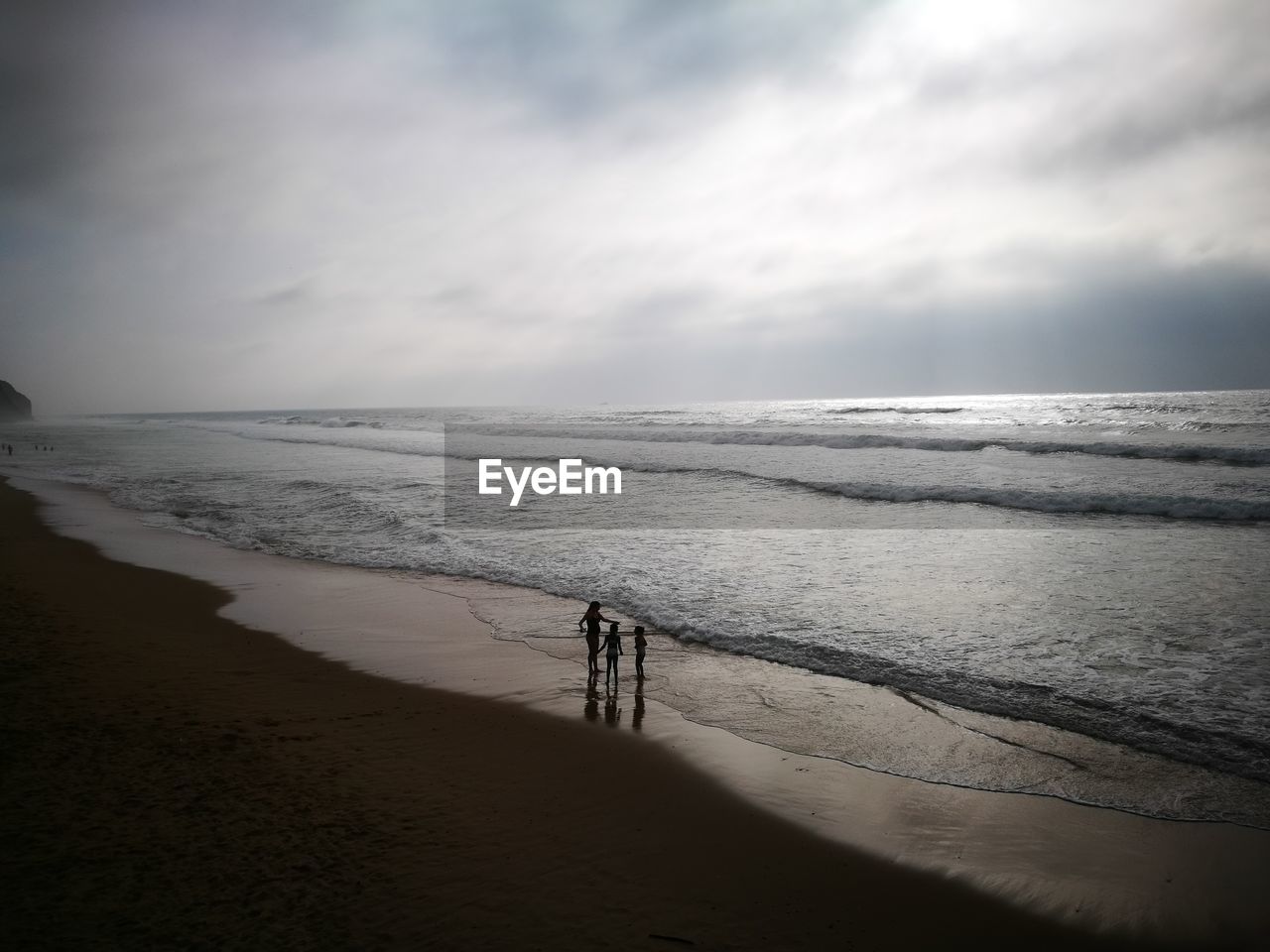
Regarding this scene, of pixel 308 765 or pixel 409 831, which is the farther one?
pixel 308 765

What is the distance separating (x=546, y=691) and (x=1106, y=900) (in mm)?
6991

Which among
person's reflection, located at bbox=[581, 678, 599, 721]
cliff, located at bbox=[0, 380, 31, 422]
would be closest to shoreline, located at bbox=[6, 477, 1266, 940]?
person's reflection, located at bbox=[581, 678, 599, 721]

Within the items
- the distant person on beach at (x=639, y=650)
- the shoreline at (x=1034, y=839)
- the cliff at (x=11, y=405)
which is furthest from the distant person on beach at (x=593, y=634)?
the cliff at (x=11, y=405)

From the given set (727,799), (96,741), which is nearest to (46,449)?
(96,741)

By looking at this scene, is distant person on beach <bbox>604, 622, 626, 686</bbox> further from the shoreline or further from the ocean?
the shoreline

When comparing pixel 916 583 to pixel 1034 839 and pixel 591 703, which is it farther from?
pixel 1034 839

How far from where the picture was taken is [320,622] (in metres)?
13.2

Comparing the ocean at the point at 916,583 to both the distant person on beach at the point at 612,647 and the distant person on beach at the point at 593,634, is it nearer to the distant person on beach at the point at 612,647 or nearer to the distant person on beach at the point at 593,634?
the distant person on beach at the point at 612,647

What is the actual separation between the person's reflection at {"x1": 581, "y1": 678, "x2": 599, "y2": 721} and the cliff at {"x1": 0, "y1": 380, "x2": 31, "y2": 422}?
187m

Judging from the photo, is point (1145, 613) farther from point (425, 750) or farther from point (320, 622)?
point (320, 622)

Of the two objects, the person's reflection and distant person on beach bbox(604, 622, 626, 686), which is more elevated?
distant person on beach bbox(604, 622, 626, 686)

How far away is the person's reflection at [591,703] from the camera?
9.40 m

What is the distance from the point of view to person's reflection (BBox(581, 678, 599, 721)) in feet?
30.8

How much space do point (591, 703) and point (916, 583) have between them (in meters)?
9.36
